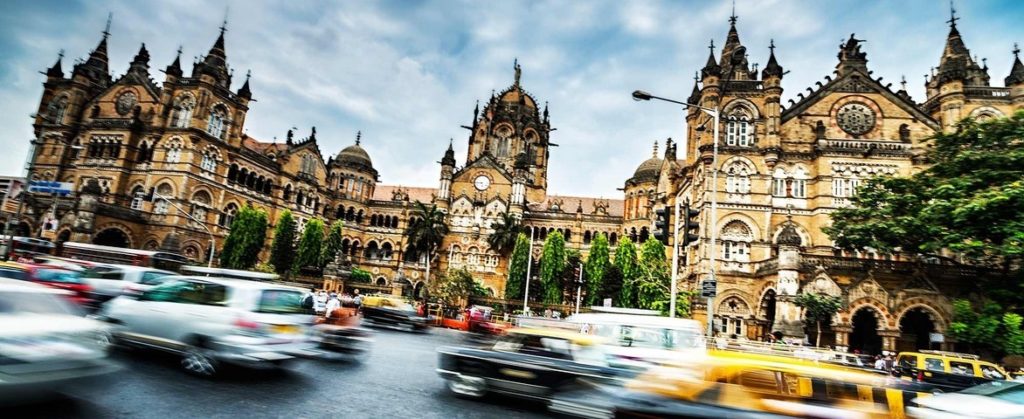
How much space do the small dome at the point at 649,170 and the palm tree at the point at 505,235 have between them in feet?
45.0

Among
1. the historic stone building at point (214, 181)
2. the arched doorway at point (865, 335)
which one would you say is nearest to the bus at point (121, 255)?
the historic stone building at point (214, 181)

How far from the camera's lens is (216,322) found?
7.91m

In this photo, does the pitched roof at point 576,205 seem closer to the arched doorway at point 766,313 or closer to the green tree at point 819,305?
the arched doorway at point 766,313

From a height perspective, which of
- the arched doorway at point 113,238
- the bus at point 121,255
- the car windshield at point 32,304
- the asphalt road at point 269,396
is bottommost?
the asphalt road at point 269,396

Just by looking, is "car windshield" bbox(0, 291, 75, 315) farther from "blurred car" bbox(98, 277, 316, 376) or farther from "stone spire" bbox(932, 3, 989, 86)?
"stone spire" bbox(932, 3, 989, 86)

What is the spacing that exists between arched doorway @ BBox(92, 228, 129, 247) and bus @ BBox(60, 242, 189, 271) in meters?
9.32

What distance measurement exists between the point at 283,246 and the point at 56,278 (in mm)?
30054

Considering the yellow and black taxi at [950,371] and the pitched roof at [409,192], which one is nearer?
the yellow and black taxi at [950,371]

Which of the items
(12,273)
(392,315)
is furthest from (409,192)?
(12,273)

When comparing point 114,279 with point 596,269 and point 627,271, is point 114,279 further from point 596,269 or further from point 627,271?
point 596,269

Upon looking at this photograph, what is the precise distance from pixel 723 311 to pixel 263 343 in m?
28.3

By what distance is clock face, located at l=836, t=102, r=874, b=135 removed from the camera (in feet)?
107

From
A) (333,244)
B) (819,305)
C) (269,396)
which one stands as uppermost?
(333,244)

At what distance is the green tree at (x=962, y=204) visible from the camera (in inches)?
754
